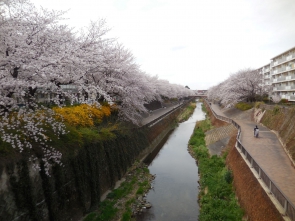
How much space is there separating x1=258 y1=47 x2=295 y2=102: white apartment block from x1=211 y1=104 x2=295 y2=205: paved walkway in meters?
27.5

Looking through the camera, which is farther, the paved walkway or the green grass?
the green grass

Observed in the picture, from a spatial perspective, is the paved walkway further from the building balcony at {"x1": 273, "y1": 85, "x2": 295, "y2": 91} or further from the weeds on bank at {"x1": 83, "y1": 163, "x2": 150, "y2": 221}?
the building balcony at {"x1": 273, "y1": 85, "x2": 295, "y2": 91}

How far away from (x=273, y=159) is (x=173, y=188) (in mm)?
5902

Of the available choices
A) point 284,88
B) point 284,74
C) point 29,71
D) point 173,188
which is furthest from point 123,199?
point 284,74

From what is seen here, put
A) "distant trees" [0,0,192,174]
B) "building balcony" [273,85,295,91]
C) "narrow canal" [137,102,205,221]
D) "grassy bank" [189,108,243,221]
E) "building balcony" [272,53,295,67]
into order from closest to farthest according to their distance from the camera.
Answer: "distant trees" [0,0,192,174] → "grassy bank" [189,108,243,221] → "narrow canal" [137,102,205,221] → "building balcony" [273,85,295,91] → "building balcony" [272,53,295,67]

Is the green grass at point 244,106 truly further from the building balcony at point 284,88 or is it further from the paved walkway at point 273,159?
the paved walkway at point 273,159

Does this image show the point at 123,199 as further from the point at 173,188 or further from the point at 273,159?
the point at 273,159

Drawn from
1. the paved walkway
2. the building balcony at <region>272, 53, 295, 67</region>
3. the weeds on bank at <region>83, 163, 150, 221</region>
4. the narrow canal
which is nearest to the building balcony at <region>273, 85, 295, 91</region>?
the building balcony at <region>272, 53, 295, 67</region>

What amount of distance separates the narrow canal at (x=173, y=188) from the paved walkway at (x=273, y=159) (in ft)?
13.2

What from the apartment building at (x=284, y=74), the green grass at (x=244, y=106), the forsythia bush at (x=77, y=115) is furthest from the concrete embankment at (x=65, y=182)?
the apartment building at (x=284, y=74)

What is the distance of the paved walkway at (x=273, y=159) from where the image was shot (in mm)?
8820

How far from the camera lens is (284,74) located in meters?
45.1

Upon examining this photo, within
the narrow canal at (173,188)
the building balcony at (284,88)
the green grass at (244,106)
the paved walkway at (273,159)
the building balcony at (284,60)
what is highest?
the building balcony at (284,60)

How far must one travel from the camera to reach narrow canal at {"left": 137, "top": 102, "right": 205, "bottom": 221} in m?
11.3
